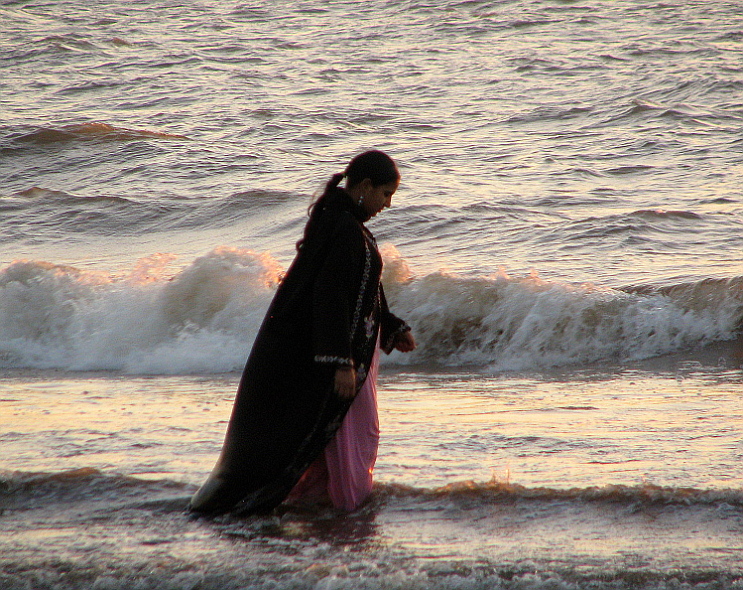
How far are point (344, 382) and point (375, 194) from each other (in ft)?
2.42

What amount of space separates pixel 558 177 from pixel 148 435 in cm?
938

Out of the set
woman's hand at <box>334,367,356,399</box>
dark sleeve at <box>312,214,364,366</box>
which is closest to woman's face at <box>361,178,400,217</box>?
dark sleeve at <box>312,214,364,366</box>

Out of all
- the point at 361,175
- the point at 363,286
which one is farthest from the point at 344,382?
the point at 361,175

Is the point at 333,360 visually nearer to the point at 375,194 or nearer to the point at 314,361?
the point at 314,361

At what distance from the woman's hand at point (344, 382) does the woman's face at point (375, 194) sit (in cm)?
62

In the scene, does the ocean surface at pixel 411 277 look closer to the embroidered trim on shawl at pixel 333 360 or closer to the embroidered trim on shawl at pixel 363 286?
the embroidered trim on shawl at pixel 333 360

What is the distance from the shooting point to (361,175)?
3.33m

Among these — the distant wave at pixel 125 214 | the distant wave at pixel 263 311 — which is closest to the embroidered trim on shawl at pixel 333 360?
the distant wave at pixel 263 311

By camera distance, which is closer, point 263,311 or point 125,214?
point 263,311

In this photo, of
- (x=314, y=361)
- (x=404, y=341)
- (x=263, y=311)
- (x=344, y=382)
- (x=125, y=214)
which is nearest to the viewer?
(x=344, y=382)

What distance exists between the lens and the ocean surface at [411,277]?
3.32 meters

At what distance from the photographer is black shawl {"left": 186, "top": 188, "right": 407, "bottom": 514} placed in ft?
10.6

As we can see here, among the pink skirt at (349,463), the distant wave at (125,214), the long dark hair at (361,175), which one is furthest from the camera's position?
the distant wave at (125,214)

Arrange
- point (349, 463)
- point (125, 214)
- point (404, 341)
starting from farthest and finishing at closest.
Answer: point (125, 214) < point (404, 341) < point (349, 463)
